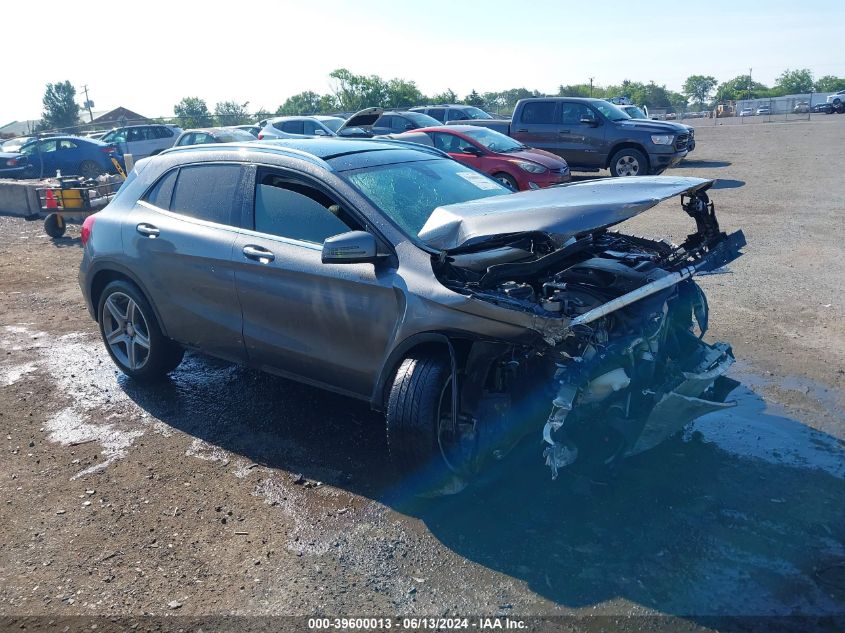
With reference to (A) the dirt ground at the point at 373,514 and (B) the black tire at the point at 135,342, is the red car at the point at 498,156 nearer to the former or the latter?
(A) the dirt ground at the point at 373,514

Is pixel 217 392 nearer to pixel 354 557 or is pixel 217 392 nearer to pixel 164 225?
pixel 164 225

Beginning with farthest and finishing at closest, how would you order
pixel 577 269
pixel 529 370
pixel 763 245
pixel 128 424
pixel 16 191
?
pixel 16 191, pixel 763 245, pixel 128 424, pixel 577 269, pixel 529 370

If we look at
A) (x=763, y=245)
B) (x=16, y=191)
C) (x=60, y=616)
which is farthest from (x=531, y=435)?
(x=16, y=191)

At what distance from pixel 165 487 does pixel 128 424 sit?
1.07 metres

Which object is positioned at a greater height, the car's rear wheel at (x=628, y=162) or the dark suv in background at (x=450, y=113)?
the dark suv in background at (x=450, y=113)

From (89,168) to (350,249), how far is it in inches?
871

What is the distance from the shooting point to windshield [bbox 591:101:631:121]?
16766 mm

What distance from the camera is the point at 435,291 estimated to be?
3.92 metres

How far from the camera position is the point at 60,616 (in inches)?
128

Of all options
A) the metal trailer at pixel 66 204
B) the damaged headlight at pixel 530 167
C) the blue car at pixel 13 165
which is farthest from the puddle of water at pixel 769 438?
the blue car at pixel 13 165

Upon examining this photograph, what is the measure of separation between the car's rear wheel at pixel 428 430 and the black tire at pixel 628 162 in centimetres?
1347

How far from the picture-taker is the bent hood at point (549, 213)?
3707 mm

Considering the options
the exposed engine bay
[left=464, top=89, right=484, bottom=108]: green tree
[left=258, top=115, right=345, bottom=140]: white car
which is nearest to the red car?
[left=258, top=115, right=345, bottom=140]: white car

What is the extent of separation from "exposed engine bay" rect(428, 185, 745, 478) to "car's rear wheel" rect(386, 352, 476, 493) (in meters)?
0.07
